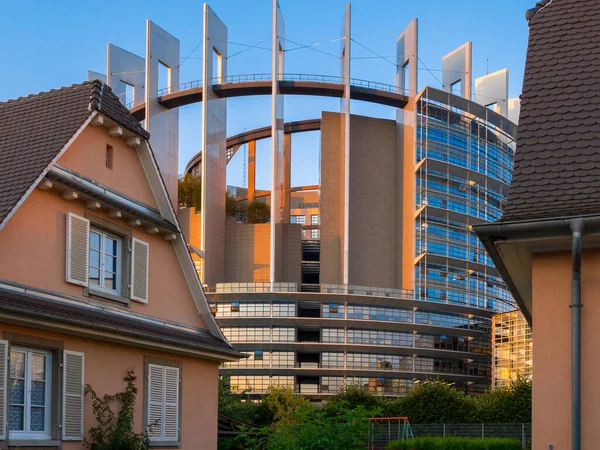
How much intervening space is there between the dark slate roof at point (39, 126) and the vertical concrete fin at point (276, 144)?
76181 millimetres

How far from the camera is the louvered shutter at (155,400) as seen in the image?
1712cm

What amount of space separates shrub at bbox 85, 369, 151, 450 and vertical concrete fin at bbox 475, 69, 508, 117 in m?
95.0

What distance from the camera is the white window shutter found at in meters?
17.7

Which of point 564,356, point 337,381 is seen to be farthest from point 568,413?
point 337,381

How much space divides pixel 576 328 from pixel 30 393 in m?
8.37

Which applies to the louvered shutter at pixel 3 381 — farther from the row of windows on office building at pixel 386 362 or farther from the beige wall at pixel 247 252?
the beige wall at pixel 247 252

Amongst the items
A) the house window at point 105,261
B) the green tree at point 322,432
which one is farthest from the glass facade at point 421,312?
the green tree at point 322,432

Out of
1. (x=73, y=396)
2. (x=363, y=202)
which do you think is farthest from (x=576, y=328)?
(x=363, y=202)

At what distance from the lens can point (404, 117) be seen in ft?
330

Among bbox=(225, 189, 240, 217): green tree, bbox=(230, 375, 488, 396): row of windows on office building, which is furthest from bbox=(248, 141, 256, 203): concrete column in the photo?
bbox=(230, 375, 488, 396): row of windows on office building

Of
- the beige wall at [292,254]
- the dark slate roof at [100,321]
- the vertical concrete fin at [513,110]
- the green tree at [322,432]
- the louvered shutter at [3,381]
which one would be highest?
the vertical concrete fin at [513,110]

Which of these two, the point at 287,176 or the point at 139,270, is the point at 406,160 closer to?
the point at 287,176

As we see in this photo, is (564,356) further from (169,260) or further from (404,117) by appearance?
(404,117)

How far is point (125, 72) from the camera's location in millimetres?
101188
